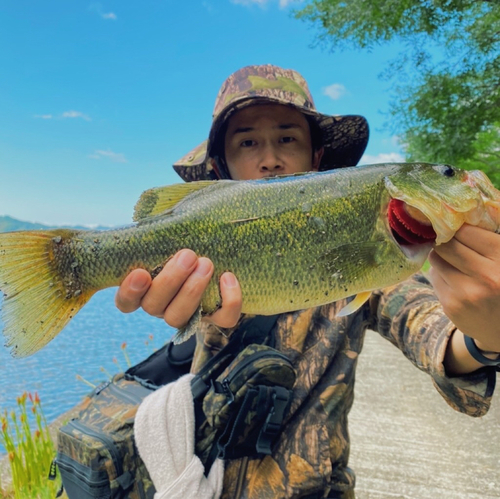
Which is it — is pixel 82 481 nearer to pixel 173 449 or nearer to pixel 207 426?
pixel 173 449

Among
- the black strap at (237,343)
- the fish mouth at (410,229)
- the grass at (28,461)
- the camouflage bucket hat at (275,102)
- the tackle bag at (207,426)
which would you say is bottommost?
the grass at (28,461)

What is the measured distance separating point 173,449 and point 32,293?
94 cm

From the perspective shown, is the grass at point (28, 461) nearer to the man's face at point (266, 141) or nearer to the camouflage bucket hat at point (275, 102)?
the camouflage bucket hat at point (275, 102)

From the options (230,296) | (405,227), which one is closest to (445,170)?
(405,227)

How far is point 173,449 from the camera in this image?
1.98m

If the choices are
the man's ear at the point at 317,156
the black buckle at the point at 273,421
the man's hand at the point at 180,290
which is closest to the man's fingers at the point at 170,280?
the man's hand at the point at 180,290

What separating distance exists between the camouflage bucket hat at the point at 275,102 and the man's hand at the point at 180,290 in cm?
134

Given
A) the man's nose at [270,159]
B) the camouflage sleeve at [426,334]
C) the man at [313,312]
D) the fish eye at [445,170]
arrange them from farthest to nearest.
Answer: the man's nose at [270,159] < the camouflage sleeve at [426,334] < the fish eye at [445,170] < the man at [313,312]

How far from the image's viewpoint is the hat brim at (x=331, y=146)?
2.94 m

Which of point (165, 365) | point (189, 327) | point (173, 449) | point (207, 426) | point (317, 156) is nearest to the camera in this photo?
point (189, 327)

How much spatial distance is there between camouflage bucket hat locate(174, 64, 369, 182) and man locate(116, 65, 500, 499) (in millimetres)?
10

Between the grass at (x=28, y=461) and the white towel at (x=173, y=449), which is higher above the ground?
the white towel at (x=173, y=449)

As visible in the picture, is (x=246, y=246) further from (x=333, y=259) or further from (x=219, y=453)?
(x=219, y=453)

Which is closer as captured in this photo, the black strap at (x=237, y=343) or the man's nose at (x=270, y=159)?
the black strap at (x=237, y=343)
